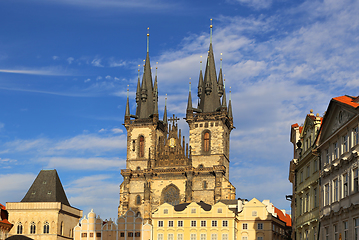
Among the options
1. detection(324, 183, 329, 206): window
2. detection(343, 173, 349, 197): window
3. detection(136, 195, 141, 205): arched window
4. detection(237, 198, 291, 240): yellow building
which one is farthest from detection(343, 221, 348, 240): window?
detection(136, 195, 141, 205): arched window

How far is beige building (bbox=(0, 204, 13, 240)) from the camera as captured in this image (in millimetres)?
74500

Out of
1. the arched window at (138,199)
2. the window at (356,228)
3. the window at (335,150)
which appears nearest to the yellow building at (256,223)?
the arched window at (138,199)

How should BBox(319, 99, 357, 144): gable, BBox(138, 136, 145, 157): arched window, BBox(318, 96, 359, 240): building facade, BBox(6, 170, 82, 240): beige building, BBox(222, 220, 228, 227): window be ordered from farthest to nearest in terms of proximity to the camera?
BBox(138, 136, 145, 157): arched window → BBox(6, 170, 82, 240): beige building → BBox(222, 220, 228, 227): window → BBox(319, 99, 357, 144): gable → BBox(318, 96, 359, 240): building facade

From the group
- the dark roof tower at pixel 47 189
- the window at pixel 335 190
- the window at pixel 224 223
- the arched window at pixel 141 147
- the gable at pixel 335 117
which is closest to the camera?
the gable at pixel 335 117

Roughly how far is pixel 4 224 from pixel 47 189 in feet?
29.9

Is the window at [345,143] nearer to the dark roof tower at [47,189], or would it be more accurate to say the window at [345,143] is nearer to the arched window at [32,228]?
the arched window at [32,228]

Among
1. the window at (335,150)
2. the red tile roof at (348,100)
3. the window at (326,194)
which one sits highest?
the red tile roof at (348,100)

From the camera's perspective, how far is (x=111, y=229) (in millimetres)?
71250

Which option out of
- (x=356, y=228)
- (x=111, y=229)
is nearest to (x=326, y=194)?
(x=356, y=228)

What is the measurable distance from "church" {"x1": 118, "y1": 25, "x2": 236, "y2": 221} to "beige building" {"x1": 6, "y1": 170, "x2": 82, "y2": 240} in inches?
442

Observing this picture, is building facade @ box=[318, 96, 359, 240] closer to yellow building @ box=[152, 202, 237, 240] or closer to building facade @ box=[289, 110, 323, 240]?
building facade @ box=[289, 110, 323, 240]

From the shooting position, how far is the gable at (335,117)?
28125mm

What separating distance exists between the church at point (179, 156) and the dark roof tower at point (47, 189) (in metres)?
11.2

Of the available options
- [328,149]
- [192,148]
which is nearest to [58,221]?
[192,148]
